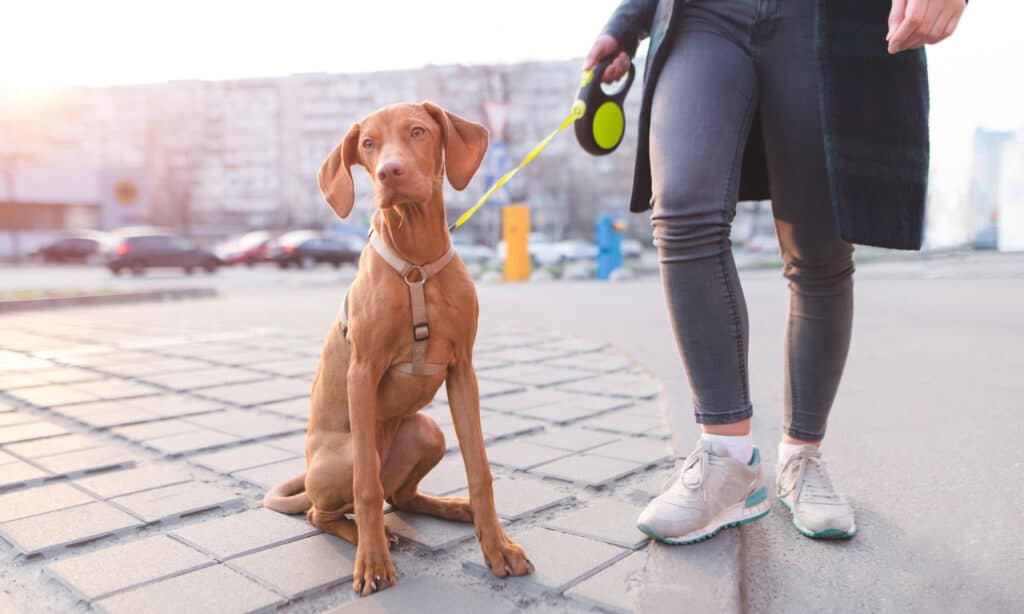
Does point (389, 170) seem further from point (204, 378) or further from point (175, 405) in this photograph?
point (204, 378)

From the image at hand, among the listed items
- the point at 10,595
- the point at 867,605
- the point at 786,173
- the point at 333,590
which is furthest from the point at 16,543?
the point at 786,173

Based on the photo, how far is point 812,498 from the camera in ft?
7.51

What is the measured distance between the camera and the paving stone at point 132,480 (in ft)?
8.80

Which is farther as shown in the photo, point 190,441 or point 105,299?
point 105,299

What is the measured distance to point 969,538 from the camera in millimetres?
2146

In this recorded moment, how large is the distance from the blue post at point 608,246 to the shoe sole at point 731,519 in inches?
646

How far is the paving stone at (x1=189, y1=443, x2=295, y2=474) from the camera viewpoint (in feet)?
9.75

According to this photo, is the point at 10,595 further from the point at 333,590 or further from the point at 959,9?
the point at 959,9

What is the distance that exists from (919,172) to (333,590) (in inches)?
75.4

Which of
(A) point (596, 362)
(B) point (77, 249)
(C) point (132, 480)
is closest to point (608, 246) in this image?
(A) point (596, 362)

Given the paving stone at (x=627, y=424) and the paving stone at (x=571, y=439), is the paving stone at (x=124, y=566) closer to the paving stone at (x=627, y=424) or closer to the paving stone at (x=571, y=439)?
the paving stone at (x=571, y=439)

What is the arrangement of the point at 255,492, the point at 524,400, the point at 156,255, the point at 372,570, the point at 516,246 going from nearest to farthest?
the point at 372,570
the point at 255,492
the point at 524,400
the point at 516,246
the point at 156,255

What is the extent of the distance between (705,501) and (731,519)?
11cm

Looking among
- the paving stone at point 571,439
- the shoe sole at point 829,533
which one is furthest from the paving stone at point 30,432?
the shoe sole at point 829,533
